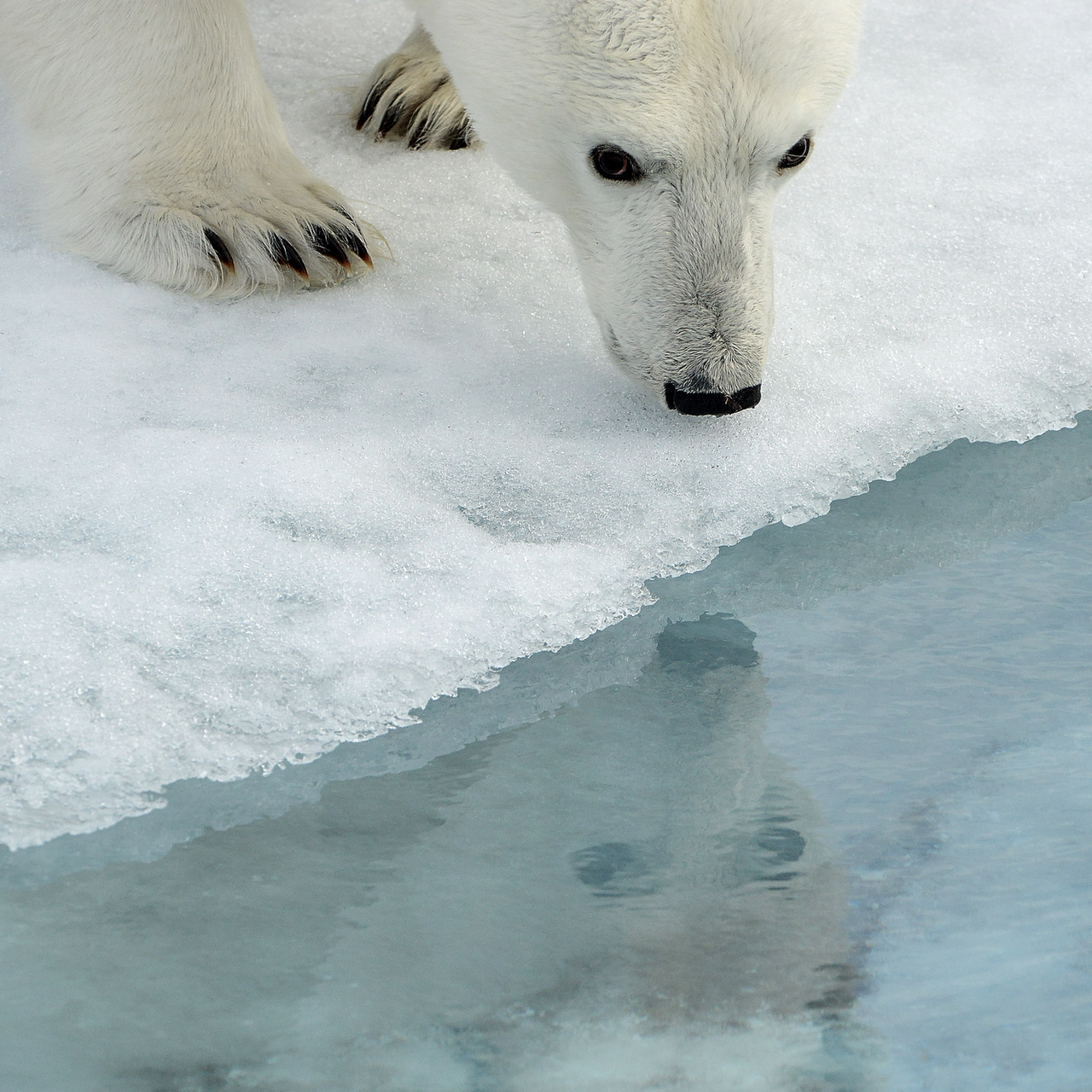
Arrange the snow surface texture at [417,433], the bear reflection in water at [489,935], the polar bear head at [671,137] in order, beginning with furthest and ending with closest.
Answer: the polar bear head at [671,137], the snow surface texture at [417,433], the bear reflection in water at [489,935]

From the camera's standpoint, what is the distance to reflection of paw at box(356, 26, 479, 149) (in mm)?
2666

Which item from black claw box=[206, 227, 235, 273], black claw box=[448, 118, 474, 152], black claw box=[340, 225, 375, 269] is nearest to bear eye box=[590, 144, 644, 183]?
black claw box=[340, 225, 375, 269]

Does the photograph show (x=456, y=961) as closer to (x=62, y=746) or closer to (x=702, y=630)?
(x=62, y=746)

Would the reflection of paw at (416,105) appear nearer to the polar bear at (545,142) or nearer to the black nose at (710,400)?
the polar bear at (545,142)

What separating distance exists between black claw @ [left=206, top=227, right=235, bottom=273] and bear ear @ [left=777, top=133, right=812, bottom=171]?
0.90m

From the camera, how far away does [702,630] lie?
1586 mm

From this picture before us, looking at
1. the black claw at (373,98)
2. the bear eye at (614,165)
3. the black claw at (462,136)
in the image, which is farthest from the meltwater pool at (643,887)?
the black claw at (373,98)

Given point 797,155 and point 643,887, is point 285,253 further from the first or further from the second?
point 643,887

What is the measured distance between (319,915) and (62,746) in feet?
1.15

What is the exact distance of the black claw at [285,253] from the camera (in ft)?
7.13

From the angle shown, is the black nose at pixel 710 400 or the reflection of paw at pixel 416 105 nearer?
the black nose at pixel 710 400

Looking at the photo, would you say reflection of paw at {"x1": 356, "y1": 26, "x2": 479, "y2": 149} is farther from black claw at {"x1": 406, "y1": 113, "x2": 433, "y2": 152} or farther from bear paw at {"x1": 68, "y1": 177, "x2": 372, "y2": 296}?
bear paw at {"x1": 68, "y1": 177, "x2": 372, "y2": 296}

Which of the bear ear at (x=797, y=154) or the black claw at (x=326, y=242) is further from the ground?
the black claw at (x=326, y=242)


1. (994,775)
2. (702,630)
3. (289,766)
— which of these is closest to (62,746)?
(289,766)
